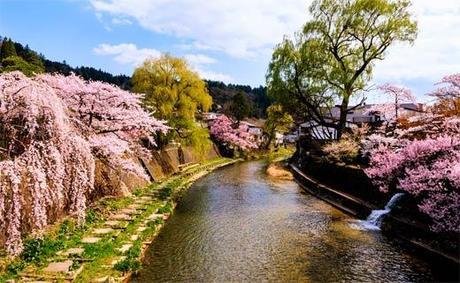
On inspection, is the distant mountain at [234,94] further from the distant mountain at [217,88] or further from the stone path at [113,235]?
the stone path at [113,235]

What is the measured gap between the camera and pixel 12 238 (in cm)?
852

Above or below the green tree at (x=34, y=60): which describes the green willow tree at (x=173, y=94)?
below

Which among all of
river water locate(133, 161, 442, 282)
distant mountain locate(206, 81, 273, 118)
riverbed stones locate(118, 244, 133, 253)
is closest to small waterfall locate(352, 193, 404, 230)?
river water locate(133, 161, 442, 282)

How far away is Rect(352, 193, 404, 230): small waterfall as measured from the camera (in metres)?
17.1

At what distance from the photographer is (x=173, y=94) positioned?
3095cm

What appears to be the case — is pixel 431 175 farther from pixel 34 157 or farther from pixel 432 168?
pixel 34 157

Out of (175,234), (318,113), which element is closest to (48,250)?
(175,234)

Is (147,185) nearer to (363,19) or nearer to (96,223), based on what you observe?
(96,223)

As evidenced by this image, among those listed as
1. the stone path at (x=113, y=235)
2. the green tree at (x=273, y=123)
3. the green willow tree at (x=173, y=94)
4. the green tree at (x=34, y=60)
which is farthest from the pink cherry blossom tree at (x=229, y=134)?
the stone path at (x=113, y=235)

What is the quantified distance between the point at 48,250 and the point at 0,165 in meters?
4.01

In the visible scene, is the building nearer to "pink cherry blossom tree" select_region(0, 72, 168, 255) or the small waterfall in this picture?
the small waterfall

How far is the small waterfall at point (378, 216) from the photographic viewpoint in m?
17.1

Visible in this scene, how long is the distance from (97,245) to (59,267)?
2036 millimetres

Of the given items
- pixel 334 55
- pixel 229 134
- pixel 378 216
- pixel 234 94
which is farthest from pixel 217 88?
pixel 378 216
